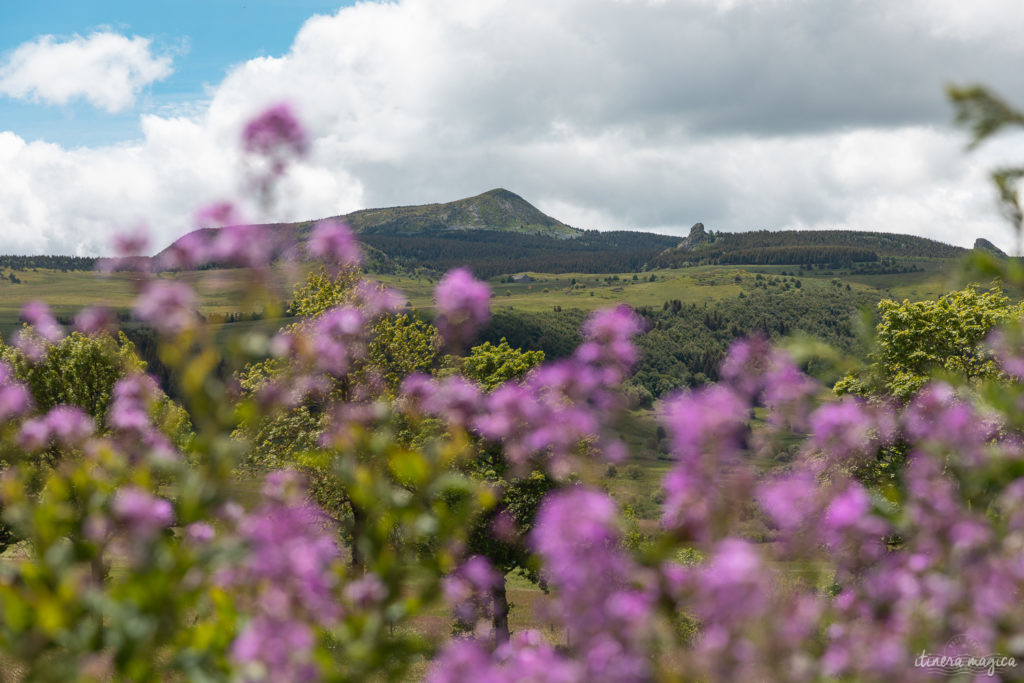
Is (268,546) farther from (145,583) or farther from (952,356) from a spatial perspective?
(952,356)

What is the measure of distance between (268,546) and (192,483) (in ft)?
1.58

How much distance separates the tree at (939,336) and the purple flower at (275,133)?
36193 mm

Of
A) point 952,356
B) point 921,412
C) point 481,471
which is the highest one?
point 921,412

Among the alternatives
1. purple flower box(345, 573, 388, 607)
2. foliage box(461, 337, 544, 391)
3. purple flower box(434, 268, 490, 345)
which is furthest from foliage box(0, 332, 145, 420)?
purple flower box(345, 573, 388, 607)

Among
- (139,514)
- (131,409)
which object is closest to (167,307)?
(139,514)

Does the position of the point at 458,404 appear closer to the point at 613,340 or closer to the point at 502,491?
the point at 613,340

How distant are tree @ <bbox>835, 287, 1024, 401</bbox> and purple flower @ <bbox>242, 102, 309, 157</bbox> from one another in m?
36.2

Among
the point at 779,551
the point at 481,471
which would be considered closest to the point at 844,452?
the point at 779,551

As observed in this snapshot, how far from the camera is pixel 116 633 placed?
3062 mm

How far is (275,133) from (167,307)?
128 centimetres

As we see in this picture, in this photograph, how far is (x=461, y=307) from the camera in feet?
18.2

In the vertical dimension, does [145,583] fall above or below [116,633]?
above

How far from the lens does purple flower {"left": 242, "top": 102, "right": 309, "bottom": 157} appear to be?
4754 mm

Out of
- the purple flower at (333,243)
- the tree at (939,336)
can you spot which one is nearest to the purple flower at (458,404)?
the purple flower at (333,243)
